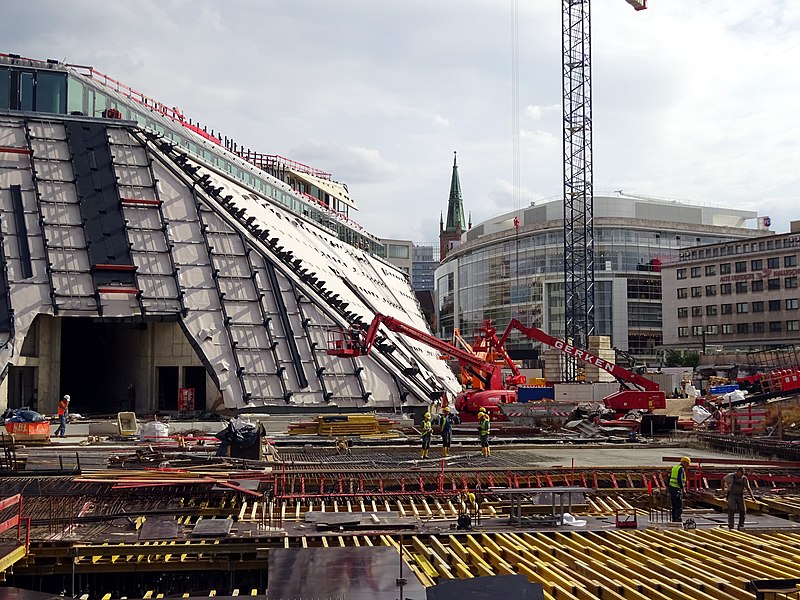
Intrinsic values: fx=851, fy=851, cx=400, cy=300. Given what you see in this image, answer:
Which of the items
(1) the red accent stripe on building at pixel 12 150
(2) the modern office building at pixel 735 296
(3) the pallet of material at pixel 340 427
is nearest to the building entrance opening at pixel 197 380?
(3) the pallet of material at pixel 340 427

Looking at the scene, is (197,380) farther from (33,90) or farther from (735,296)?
(735,296)

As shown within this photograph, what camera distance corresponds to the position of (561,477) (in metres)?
25.1

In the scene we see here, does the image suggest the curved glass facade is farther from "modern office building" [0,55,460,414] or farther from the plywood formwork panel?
the plywood formwork panel

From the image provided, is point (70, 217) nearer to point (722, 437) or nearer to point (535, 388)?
point (535, 388)

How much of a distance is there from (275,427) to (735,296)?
73.6 m

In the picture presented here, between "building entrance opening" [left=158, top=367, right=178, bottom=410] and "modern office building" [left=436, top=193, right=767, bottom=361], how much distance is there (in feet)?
266

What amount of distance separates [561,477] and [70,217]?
107ft

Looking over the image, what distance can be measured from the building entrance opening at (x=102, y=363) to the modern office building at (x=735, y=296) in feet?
233

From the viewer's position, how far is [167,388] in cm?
4869

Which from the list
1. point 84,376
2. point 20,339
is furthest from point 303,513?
point 84,376

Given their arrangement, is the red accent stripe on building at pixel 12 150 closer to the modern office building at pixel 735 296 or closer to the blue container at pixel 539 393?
the blue container at pixel 539 393

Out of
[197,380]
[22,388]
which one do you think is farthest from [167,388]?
[22,388]

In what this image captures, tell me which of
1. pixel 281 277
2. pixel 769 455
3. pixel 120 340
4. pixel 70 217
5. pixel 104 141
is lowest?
pixel 769 455

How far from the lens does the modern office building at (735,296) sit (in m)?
94.5
